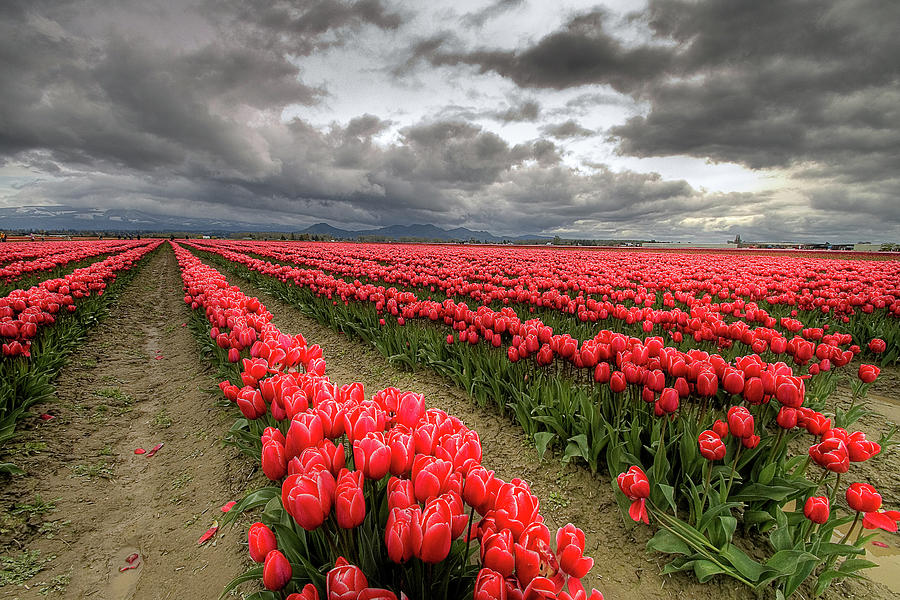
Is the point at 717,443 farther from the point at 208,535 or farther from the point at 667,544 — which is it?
the point at 208,535

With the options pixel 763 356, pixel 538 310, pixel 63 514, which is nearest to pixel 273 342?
pixel 63 514

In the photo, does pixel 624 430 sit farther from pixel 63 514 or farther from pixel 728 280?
pixel 728 280

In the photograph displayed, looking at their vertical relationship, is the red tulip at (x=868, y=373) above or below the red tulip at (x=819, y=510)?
above

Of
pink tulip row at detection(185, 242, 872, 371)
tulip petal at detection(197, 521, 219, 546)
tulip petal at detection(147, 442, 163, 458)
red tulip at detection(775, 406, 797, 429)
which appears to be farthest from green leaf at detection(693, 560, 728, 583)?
tulip petal at detection(147, 442, 163, 458)

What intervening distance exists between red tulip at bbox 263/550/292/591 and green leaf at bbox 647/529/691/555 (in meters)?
2.57

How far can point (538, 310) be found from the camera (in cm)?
902

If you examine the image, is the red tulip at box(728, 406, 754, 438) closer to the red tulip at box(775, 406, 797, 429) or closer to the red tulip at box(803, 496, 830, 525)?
the red tulip at box(775, 406, 797, 429)

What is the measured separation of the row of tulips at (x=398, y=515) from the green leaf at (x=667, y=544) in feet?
5.30

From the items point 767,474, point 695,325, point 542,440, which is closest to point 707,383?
point 767,474

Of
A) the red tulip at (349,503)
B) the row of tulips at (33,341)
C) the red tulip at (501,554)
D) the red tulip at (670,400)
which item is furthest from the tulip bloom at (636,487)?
the row of tulips at (33,341)

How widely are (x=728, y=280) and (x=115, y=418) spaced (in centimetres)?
1451

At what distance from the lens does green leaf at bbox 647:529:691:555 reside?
8.79 ft

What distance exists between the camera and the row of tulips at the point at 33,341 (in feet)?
15.3

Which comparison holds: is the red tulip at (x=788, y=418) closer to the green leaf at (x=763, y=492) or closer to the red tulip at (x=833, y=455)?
the red tulip at (x=833, y=455)
